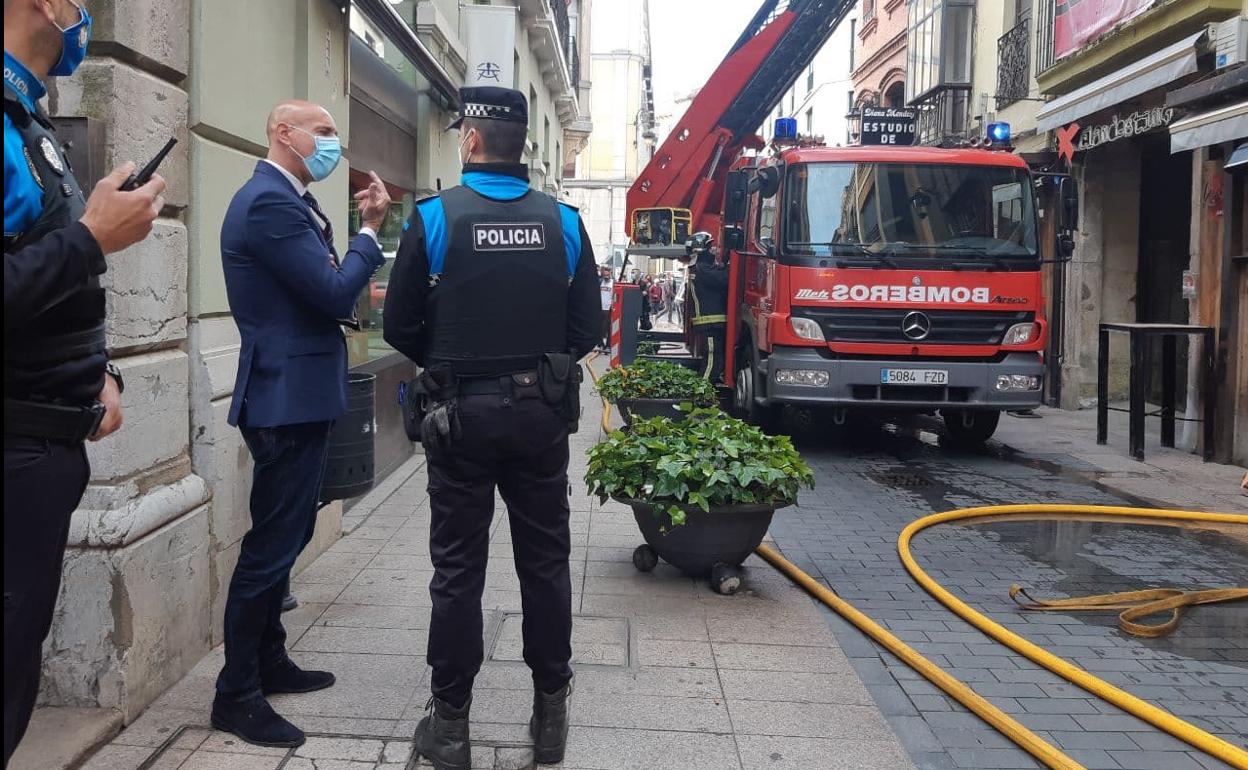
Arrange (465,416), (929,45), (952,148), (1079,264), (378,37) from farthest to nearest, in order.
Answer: (929,45) < (1079,264) < (952,148) < (378,37) < (465,416)

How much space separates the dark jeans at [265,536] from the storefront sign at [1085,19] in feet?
38.3

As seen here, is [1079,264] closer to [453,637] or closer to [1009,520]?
[1009,520]

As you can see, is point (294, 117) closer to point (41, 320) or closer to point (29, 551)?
point (41, 320)

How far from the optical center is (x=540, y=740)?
3.49 m

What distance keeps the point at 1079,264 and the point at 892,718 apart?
501 inches

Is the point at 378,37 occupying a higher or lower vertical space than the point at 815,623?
higher

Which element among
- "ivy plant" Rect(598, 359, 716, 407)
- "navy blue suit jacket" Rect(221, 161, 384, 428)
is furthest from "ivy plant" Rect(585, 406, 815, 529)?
"ivy plant" Rect(598, 359, 716, 407)

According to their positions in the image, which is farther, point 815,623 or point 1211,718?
point 815,623

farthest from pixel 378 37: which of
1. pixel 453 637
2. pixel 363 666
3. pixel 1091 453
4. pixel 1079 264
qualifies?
pixel 1079 264

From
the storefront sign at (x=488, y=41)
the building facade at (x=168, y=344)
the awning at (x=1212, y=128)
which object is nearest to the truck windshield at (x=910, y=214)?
the awning at (x=1212, y=128)

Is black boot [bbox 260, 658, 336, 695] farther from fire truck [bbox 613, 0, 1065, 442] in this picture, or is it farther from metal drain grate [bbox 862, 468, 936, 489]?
fire truck [bbox 613, 0, 1065, 442]

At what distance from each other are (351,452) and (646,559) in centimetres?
185

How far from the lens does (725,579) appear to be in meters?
5.38

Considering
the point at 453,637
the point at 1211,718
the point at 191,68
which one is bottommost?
the point at 1211,718
